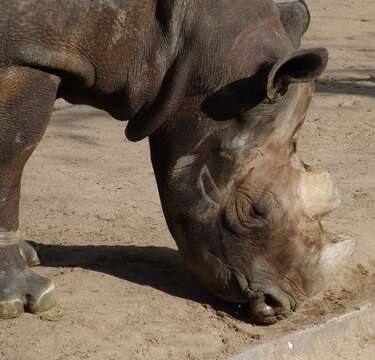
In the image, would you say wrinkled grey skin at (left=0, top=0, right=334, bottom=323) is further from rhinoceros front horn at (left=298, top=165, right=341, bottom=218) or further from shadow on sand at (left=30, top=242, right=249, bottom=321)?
shadow on sand at (left=30, top=242, right=249, bottom=321)

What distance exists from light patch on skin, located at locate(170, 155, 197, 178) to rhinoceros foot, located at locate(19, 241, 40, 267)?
0.92 meters

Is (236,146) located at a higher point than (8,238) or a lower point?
higher

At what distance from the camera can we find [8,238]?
4.33 meters

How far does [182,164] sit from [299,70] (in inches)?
21.9

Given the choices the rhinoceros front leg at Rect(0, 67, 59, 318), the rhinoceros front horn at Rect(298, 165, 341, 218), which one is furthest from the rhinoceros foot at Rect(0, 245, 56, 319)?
the rhinoceros front horn at Rect(298, 165, 341, 218)

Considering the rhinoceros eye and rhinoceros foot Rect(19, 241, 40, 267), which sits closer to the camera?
the rhinoceros eye

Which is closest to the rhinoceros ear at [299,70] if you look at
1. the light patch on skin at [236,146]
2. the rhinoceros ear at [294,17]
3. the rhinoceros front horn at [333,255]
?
the light patch on skin at [236,146]

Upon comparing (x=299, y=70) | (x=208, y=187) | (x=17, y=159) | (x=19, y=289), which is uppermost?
(x=299, y=70)

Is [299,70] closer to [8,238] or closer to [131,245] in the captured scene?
[8,238]

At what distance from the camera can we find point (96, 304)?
4.48 m

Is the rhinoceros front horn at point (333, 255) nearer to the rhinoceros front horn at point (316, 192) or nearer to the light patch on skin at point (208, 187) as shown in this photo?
the rhinoceros front horn at point (316, 192)

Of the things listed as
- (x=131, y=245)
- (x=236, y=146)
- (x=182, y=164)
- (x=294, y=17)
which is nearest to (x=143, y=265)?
(x=131, y=245)

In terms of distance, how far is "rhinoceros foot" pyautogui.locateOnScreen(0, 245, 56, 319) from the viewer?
4.27 meters

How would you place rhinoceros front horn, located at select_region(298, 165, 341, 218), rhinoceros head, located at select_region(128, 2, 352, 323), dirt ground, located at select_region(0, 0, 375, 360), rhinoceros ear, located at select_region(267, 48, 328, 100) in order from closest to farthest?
rhinoceros ear, located at select_region(267, 48, 328, 100) < rhinoceros head, located at select_region(128, 2, 352, 323) < dirt ground, located at select_region(0, 0, 375, 360) < rhinoceros front horn, located at select_region(298, 165, 341, 218)
